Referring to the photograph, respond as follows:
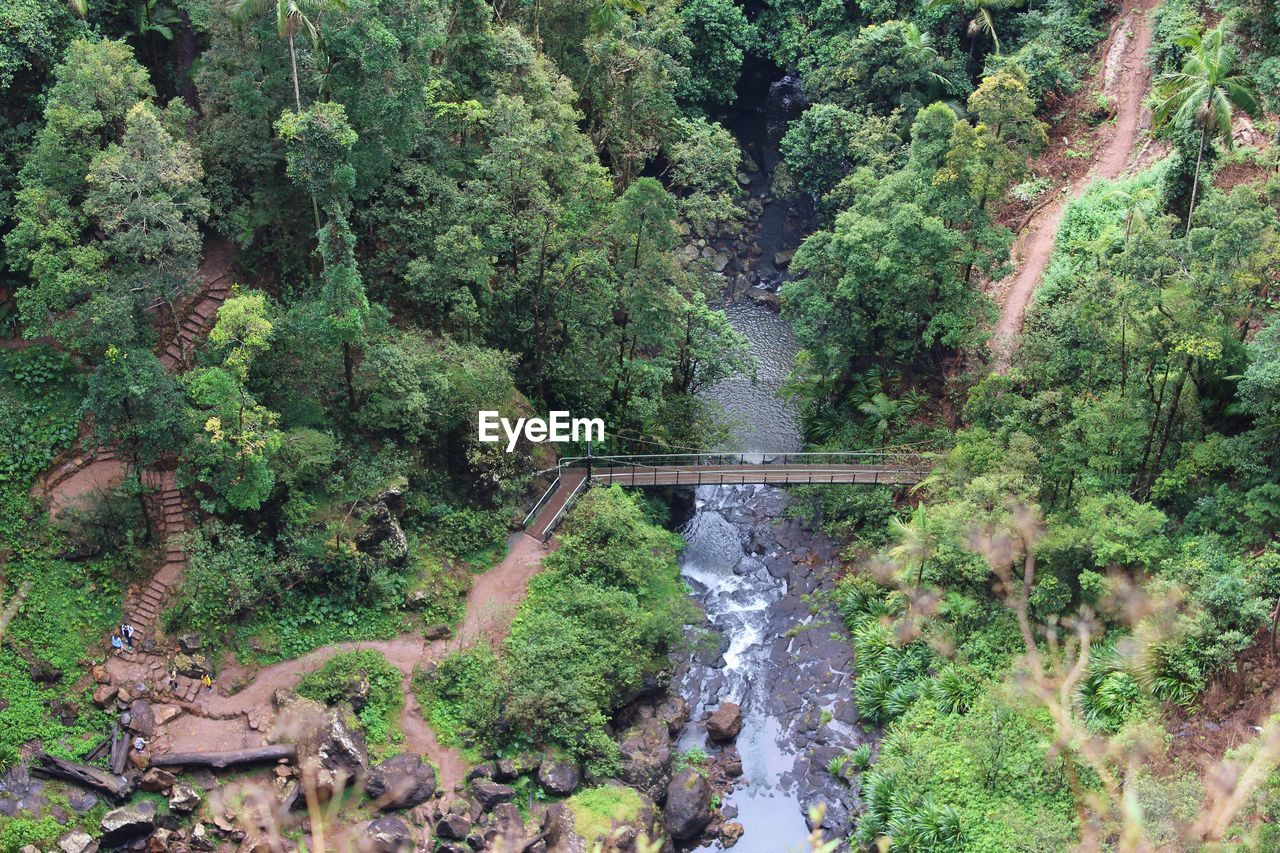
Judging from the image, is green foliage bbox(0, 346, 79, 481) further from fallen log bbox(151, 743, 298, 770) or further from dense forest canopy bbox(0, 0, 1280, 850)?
fallen log bbox(151, 743, 298, 770)

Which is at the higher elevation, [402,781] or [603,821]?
[402,781]

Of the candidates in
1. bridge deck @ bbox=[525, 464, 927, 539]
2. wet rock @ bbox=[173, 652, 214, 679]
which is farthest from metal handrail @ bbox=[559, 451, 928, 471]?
wet rock @ bbox=[173, 652, 214, 679]

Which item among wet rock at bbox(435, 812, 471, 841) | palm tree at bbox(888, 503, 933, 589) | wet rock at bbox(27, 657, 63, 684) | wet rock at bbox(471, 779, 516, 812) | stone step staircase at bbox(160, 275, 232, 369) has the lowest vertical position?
wet rock at bbox(435, 812, 471, 841)

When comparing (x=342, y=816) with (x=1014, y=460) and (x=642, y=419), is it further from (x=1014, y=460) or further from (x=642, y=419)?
(x=1014, y=460)

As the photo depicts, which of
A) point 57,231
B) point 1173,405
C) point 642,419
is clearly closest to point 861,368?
point 642,419

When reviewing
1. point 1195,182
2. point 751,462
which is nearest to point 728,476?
point 751,462

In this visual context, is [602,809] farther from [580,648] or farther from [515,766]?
[580,648]
